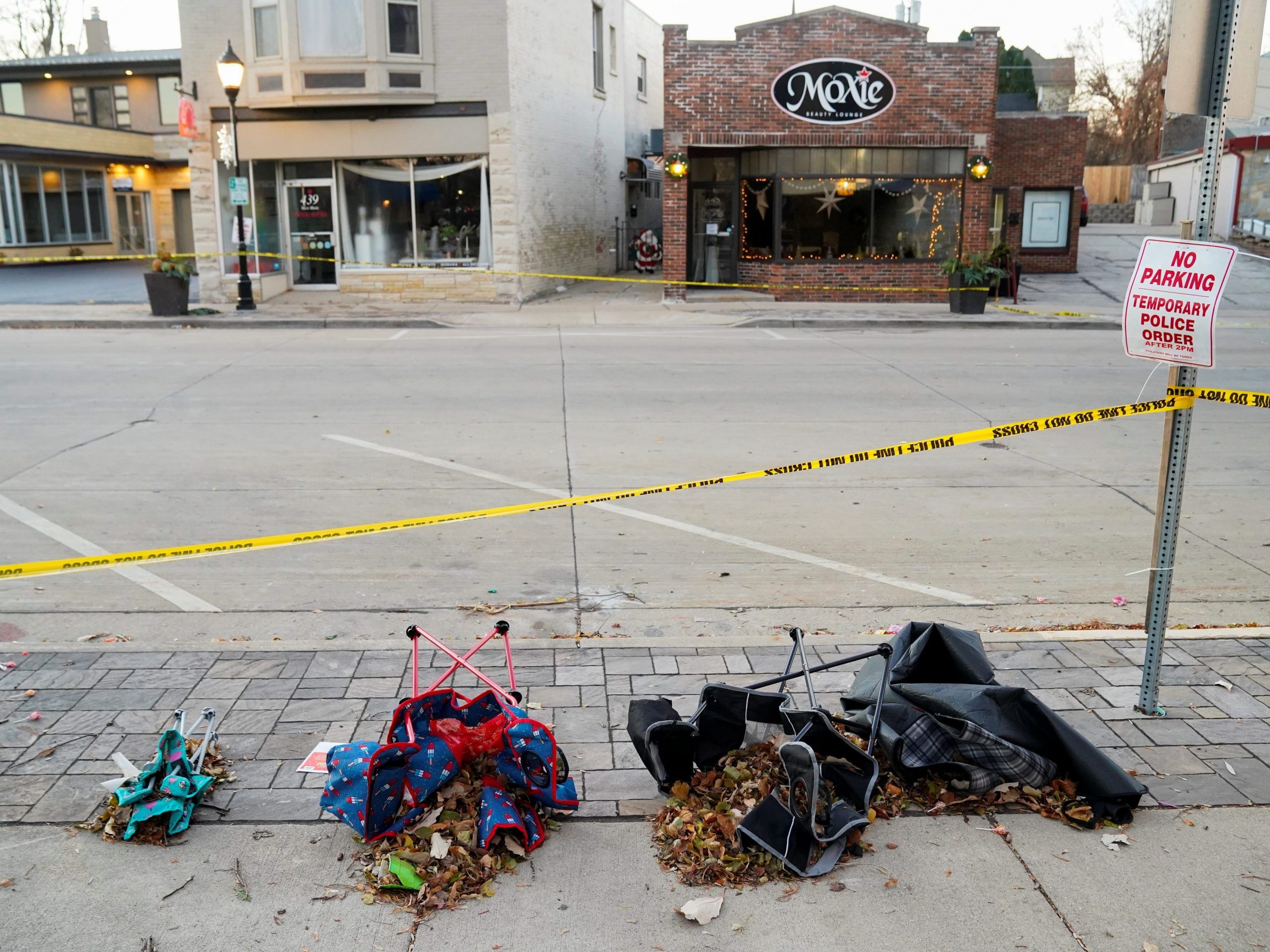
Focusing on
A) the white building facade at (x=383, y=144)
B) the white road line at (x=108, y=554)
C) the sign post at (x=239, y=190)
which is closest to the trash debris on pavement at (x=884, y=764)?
the white road line at (x=108, y=554)

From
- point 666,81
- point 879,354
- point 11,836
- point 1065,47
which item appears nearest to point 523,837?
point 11,836

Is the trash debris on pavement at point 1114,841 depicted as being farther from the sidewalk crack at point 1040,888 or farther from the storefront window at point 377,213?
the storefront window at point 377,213

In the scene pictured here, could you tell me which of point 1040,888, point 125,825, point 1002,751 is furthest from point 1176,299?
point 125,825

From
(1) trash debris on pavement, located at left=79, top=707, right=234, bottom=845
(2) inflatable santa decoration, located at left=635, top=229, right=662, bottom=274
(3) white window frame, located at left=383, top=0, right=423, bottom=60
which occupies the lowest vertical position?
(1) trash debris on pavement, located at left=79, top=707, right=234, bottom=845

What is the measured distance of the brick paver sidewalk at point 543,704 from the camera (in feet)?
13.5

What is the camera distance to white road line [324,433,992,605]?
654cm

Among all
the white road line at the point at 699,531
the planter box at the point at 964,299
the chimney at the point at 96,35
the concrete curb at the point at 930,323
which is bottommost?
the white road line at the point at 699,531

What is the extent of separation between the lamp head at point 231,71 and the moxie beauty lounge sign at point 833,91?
10912 millimetres

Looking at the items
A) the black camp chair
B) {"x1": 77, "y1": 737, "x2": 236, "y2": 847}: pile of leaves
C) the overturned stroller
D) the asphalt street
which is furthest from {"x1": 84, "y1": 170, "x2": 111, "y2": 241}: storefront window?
the black camp chair

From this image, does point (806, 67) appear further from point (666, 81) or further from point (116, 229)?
point (116, 229)

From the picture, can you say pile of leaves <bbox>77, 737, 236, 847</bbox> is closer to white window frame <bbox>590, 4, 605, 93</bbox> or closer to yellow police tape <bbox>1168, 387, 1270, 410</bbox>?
yellow police tape <bbox>1168, 387, 1270, 410</bbox>

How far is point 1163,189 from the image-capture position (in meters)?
40.0

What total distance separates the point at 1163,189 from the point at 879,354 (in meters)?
29.6

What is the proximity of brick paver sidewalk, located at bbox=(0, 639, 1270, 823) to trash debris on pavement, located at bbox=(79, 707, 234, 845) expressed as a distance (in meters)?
0.10
